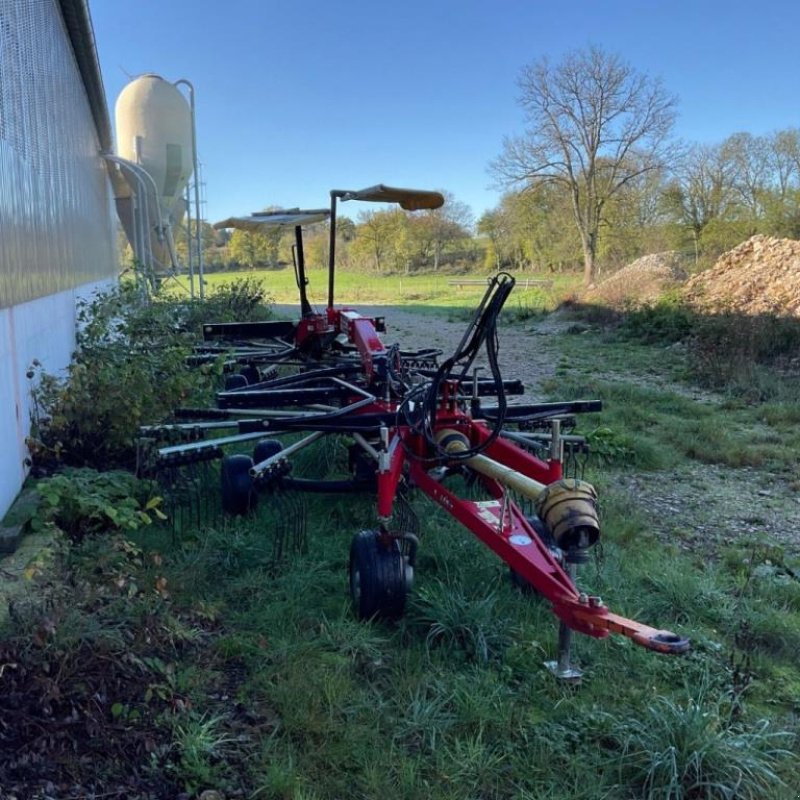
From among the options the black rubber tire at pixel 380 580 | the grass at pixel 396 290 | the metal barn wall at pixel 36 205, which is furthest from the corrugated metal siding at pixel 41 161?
the grass at pixel 396 290

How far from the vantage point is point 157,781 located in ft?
7.62

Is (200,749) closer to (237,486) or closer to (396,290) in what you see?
(237,486)

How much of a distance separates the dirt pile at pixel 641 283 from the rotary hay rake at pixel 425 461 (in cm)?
1240

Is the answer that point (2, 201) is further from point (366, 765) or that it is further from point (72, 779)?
point (366, 765)

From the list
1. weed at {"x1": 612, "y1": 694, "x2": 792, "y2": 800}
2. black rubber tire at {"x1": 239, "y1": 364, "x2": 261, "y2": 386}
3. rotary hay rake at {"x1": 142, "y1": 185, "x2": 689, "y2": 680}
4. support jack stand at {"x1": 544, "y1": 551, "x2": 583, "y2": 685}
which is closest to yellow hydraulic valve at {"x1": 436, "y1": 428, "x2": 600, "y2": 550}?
rotary hay rake at {"x1": 142, "y1": 185, "x2": 689, "y2": 680}

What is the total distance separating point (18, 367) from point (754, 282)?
1403 cm

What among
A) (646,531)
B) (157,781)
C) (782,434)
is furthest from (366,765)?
(782,434)

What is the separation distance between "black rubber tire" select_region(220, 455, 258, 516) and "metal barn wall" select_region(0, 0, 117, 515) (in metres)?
1.21

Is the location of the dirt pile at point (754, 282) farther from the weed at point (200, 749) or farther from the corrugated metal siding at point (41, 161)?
the weed at point (200, 749)

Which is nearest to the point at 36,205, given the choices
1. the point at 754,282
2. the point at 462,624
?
the point at 462,624

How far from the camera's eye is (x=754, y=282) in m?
14.9

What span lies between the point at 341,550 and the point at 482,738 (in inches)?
68.5

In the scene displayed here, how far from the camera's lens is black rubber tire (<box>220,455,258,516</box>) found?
454 cm

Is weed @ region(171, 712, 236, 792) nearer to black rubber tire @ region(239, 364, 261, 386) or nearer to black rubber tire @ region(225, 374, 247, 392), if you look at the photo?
black rubber tire @ region(225, 374, 247, 392)
